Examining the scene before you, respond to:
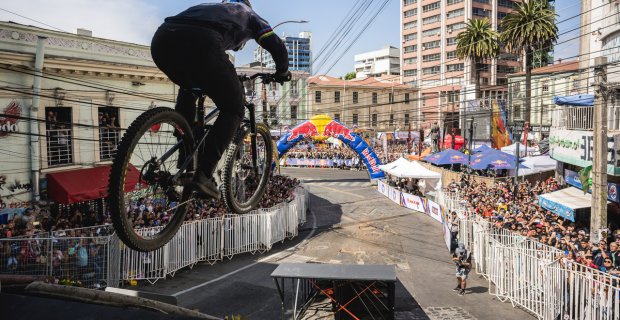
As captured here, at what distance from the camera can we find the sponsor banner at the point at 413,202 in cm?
2934

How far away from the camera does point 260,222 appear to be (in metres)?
19.6

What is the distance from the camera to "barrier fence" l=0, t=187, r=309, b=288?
12586mm

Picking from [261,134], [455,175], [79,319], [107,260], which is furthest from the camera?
[455,175]

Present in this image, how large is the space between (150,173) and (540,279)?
38.0 ft

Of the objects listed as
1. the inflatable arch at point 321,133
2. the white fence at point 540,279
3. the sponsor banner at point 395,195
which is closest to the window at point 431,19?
the inflatable arch at point 321,133

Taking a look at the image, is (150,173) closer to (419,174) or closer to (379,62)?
(419,174)

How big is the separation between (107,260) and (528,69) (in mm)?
42159

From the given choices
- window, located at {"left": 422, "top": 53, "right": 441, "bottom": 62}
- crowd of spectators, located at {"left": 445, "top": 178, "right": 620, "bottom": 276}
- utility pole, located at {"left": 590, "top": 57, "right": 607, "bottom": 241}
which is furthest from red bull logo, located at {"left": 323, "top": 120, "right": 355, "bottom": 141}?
window, located at {"left": 422, "top": 53, "right": 441, "bottom": 62}

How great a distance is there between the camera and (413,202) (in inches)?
1205

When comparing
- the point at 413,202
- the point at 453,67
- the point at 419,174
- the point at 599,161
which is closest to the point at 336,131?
the point at 419,174

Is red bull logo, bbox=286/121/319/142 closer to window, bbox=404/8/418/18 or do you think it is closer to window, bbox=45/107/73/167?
window, bbox=45/107/73/167

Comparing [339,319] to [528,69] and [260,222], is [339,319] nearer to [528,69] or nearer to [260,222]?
[260,222]

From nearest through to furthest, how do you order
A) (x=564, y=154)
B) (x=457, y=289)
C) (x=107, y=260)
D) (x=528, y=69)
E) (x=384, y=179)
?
(x=107, y=260)
(x=457, y=289)
(x=564, y=154)
(x=384, y=179)
(x=528, y=69)

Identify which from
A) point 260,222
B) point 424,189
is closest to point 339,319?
point 260,222
